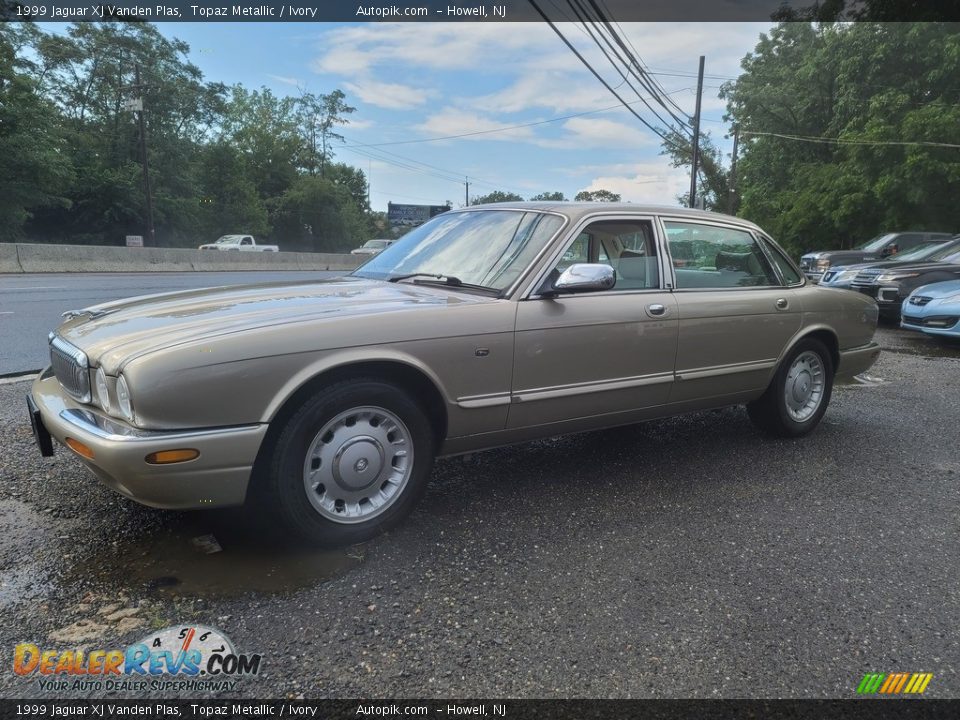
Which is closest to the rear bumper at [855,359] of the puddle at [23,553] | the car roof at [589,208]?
the car roof at [589,208]

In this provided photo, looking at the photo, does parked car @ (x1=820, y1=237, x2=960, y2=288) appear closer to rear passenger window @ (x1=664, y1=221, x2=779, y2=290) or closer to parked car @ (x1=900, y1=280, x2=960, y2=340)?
parked car @ (x1=900, y1=280, x2=960, y2=340)

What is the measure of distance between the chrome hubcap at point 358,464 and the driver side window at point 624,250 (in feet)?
4.90

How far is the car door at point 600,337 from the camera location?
3328mm

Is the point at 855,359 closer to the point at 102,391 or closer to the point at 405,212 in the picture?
the point at 102,391

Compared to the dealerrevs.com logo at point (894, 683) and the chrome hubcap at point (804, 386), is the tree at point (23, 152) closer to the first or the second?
the chrome hubcap at point (804, 386)

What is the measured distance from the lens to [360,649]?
87.7 inches

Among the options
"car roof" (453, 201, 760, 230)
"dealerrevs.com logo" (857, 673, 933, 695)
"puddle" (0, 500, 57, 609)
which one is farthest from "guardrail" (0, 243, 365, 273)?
"dealerrevs.com logo" (857, 673, 933, 695)

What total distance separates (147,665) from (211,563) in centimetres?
61

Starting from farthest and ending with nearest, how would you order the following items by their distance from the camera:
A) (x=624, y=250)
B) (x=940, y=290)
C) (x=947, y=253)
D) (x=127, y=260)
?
(x=127, y=260)
(x=947, y=253)
(x=940, y=290)
(x=624, y=250)

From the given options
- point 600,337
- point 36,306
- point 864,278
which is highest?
point 864,278

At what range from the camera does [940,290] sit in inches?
368

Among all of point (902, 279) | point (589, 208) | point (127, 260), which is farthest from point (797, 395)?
→ point (127, 260)

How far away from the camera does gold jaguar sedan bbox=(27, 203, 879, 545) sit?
253 cm

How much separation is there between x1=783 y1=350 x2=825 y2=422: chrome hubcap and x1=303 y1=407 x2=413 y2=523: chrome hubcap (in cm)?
289
